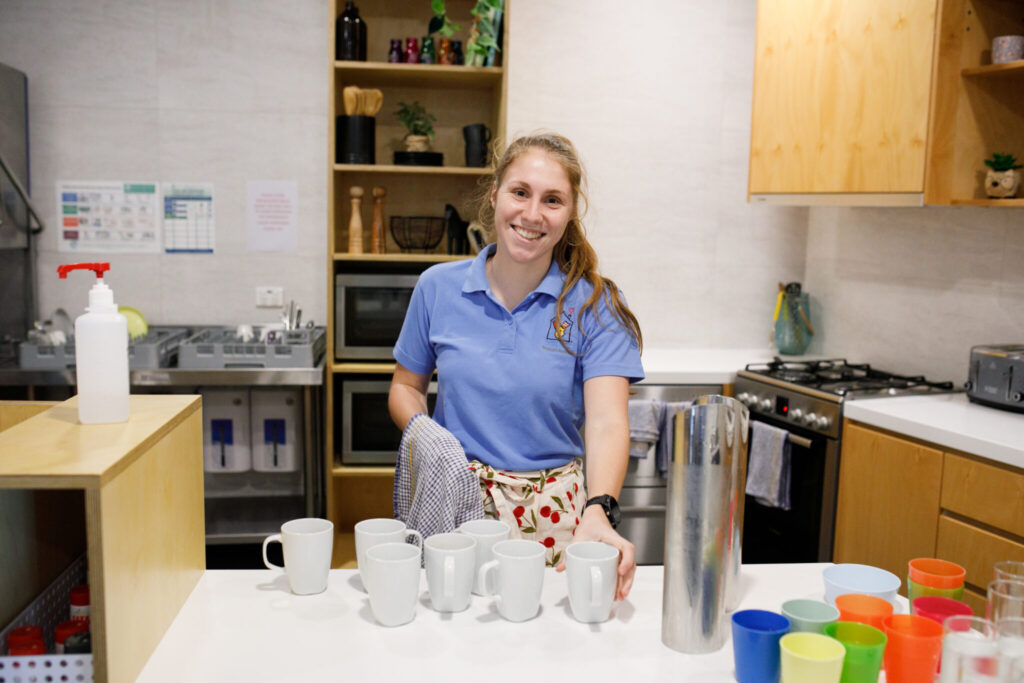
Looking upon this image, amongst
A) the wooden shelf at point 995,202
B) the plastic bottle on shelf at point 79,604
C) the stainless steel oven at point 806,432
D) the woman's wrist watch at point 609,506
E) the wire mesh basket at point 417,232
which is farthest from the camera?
the wire mesh basket at point 417,232

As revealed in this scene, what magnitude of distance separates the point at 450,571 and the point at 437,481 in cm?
42

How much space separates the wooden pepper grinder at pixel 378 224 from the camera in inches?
135

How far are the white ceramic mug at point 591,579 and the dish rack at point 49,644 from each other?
0.59 meters

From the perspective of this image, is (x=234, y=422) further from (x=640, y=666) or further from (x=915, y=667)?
(x=915, y=667)

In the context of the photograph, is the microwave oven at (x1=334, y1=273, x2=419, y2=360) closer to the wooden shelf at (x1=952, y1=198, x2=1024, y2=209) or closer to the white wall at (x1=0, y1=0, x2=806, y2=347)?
the white wall at (x1=0, y1=0, x2=806, y2=347)

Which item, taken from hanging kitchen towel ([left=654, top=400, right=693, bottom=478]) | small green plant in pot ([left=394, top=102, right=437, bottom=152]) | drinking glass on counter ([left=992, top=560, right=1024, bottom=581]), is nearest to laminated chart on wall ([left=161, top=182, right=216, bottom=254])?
small green plant in pot ([left=394, top=102, right=437, bottom=152])

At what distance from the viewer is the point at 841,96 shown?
2969 millimetres

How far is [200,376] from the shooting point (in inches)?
122

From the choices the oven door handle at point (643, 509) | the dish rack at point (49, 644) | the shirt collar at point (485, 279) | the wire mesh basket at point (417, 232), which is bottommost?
the oven door handle at point (643, 509)

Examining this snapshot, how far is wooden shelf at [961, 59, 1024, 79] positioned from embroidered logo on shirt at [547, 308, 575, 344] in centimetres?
163

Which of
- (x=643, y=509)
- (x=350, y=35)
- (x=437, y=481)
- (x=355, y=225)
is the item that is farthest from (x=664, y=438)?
(x=350, y=35)

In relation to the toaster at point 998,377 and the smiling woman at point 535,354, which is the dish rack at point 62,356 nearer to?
the smiling woman at point 535,354

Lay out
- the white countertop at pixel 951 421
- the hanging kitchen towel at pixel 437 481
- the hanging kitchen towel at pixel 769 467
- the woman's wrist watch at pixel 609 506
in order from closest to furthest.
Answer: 1. the woman's wrist watch at pixel 609 506
2. the hanging kitchen towel at pixel 437 481
3. the white countertop at pixel 951 421
4. the hanging kitchen towel at pixel 769 467

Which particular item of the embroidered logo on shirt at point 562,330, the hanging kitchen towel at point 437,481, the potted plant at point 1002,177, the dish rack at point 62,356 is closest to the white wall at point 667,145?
the potted plant at point 1002,177
